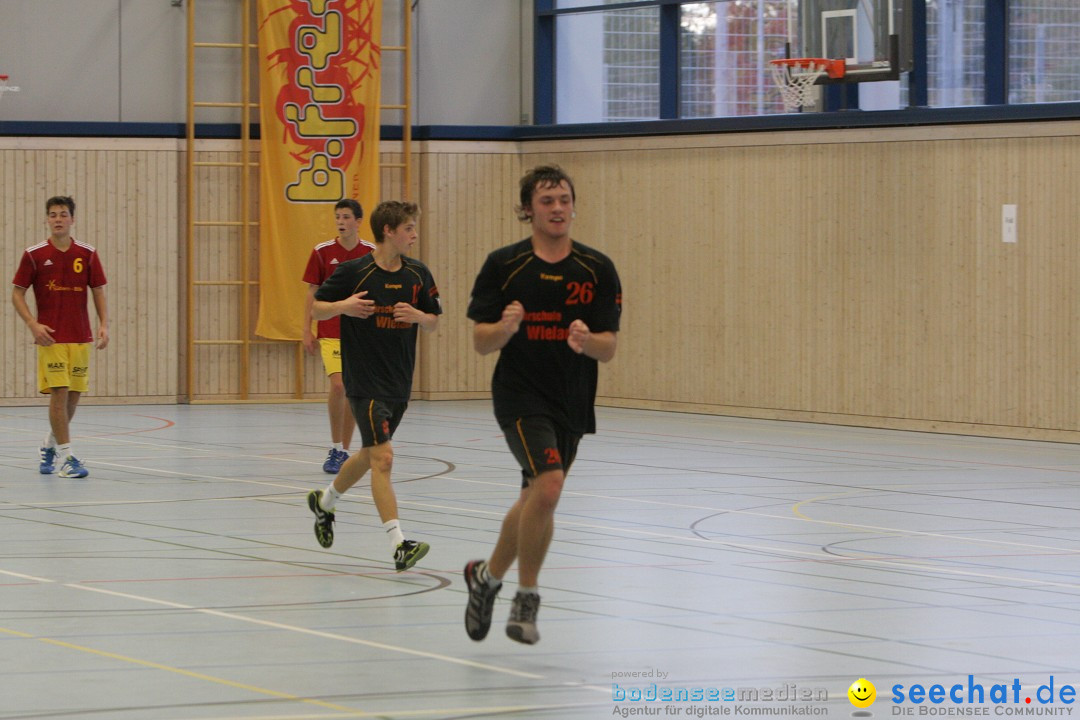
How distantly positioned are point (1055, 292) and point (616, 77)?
6.31m

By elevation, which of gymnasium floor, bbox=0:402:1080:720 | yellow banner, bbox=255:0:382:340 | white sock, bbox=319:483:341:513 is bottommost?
gymnasium floor, bbox=0:402:1080:720

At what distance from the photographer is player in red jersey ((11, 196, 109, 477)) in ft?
39.6

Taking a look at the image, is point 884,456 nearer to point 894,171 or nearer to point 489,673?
point 894,171

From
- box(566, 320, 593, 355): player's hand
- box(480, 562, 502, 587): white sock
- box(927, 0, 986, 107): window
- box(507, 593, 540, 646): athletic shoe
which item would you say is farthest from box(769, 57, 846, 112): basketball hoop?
box(507, 593, 540, 646): athletic shoe

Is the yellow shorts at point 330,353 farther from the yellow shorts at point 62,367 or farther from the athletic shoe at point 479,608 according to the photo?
the athletic shoe at point 479,608

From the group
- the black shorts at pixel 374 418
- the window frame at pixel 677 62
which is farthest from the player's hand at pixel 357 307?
the window frame at pixel 677 62

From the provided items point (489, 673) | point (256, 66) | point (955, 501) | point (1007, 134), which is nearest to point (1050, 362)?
point (1007, 134)

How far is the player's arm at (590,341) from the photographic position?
237 inches

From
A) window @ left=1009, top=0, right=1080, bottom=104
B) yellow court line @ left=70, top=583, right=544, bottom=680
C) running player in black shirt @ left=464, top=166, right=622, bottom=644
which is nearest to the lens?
yellow court line @ left=70, top=583, right=544, bottom=680

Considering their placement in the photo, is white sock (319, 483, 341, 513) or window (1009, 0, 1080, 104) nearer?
white sock (319, 483, 341, 513)

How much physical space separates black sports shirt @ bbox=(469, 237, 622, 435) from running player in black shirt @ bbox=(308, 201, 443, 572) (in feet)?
6.44

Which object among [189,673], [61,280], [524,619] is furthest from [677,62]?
[189,673]

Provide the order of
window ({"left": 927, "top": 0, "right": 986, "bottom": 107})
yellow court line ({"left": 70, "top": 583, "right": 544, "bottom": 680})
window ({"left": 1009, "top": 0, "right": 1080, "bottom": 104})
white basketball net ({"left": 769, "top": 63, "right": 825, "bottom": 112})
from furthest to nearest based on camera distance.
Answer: white basketball net ({"left": 769, "top": 63, "right": 825, "bottom": 112}) → window ({"left": 927, "top": 0, "right": 986, "bottom": 107}) → window ({"left": 1009, "top": 0, "right": 1080, "bottom": 104}) → yellow court line ({"left": 70, "top": 583, "right": 544, "bottom": 680})

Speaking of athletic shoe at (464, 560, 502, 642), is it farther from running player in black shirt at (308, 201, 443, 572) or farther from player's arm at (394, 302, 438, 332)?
player's arm at (394, 302, 438, 332)
